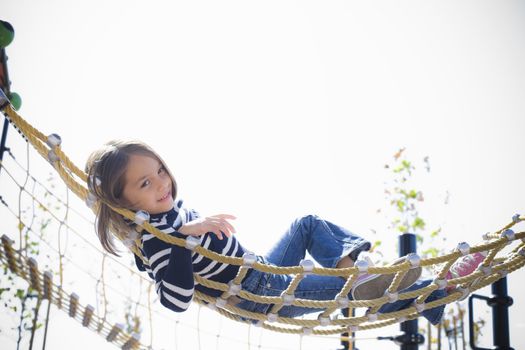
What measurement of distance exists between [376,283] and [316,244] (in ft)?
1.08

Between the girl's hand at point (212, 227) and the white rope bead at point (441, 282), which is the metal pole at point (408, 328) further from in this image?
the girl's hand at point (212, 227)

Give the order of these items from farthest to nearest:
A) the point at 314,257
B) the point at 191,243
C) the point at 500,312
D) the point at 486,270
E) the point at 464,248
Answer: the point at 500,312, the point at 314,257, the point at 486,270, the point at 464,248, the point at 191,243

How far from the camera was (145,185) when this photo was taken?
5.90 feet

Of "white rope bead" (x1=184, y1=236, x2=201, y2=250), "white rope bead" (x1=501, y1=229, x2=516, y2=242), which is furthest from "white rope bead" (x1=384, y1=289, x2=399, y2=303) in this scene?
"white rope bead" (x1=184, y1=236, x2=201, y2=250)

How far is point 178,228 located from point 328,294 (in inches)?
29.4

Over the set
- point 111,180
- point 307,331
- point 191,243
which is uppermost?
point 111,180

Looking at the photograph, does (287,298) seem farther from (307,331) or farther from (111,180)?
(111,180)


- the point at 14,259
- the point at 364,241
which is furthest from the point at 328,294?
the point at 14,259

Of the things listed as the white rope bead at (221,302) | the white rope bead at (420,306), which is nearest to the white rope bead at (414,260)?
the white rope bead at (420,306)

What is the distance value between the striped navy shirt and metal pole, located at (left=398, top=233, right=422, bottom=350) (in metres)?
1.11

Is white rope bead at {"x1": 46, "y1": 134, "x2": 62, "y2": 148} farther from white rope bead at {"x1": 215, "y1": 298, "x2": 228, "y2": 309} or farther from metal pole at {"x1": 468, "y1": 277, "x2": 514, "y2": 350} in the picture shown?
metal pole at {"x1": 468, "y1": 277, "x2": 514, "y2": 350}

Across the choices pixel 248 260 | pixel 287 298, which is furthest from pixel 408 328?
pixel 248 260

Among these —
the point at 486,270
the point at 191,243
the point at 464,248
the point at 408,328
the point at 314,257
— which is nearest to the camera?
the point at 191,243

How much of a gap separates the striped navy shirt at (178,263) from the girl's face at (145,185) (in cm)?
6
